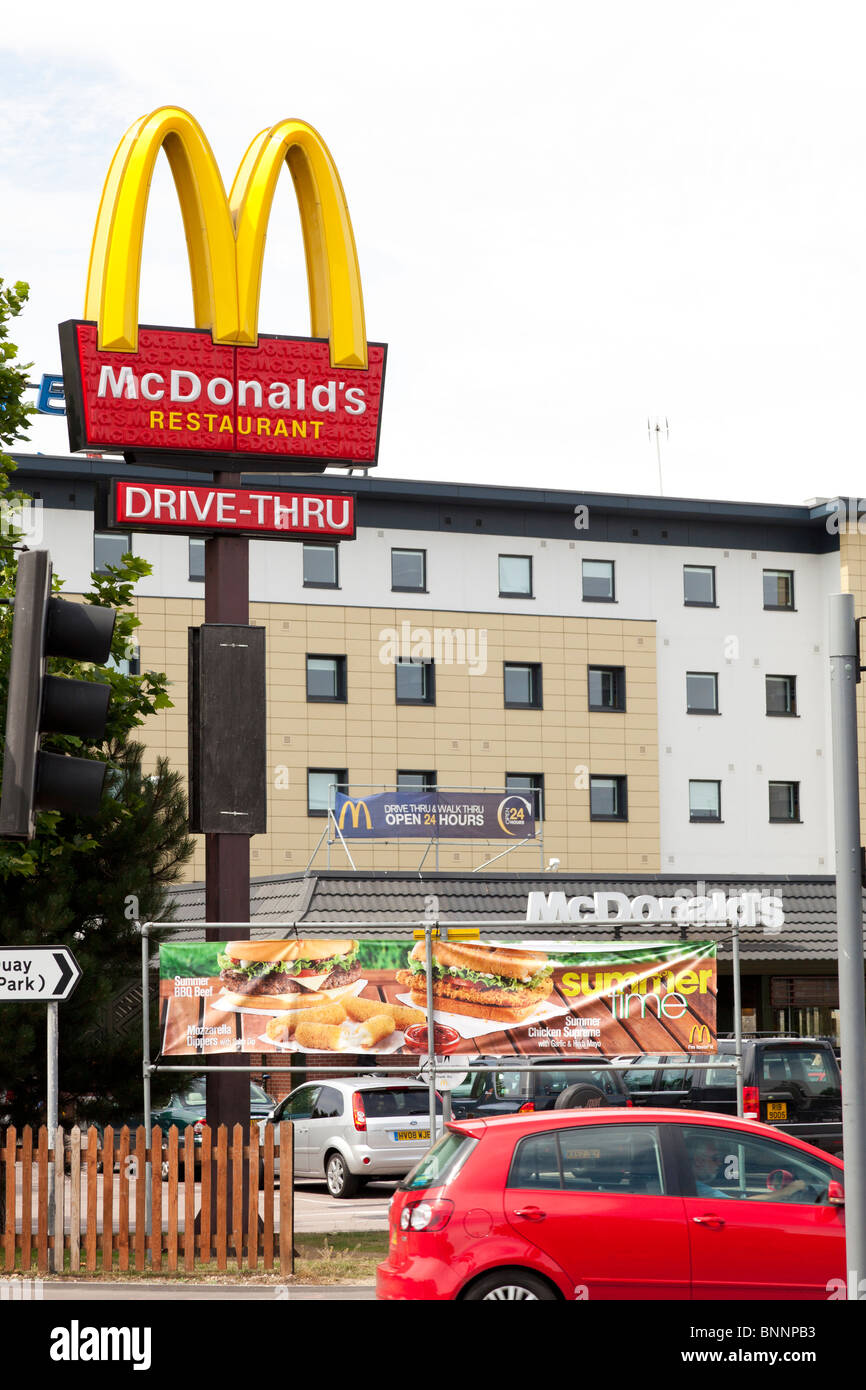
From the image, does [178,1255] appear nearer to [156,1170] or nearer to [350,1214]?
[156,1170]

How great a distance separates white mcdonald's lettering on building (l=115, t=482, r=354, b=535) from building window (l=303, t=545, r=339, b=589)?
2656 cm

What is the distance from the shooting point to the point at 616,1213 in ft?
36.2

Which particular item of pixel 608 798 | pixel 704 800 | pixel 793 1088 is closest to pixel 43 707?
pixel 793 1088

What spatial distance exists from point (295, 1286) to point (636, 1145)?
4347 mm

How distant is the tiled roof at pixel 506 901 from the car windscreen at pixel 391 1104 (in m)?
7.65

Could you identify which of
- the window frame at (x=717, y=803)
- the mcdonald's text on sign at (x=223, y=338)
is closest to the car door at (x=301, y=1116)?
the mcdonald's text on sign at (x=223, y=338)

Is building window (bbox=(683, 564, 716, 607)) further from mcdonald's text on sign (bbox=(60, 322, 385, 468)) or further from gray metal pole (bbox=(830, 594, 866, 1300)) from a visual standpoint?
gray metal pole (bbox=(830, 594, 866, 1300))

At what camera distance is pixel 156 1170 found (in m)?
15.1

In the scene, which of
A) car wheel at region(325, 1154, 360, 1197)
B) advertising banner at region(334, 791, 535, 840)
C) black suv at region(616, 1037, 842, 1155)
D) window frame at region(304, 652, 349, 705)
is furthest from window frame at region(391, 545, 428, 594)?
black suv at region(616, 1037, 842, 1155)

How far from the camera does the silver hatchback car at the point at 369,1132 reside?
23.8 meters

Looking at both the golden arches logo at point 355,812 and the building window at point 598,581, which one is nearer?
the golden arches logo at point 355,812

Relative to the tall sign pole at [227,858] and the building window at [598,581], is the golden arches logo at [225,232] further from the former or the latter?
the building window at [598,581]

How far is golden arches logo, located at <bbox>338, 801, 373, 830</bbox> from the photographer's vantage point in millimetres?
39625

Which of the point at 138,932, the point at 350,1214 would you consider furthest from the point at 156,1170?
the point at 350,1214
